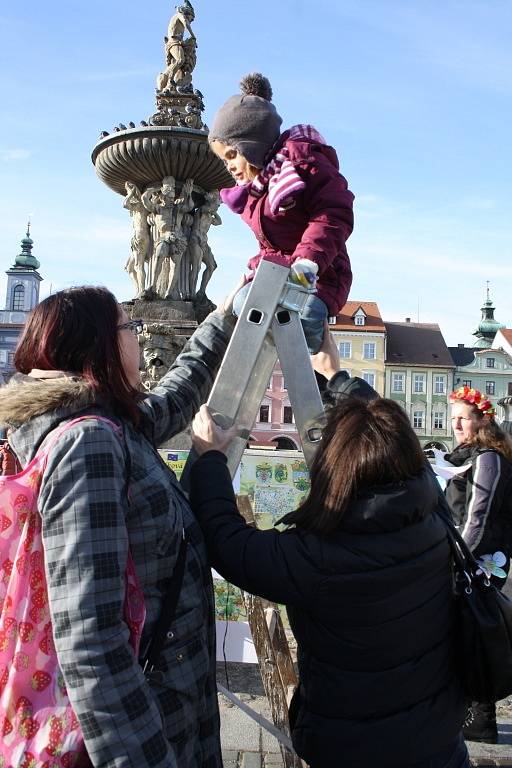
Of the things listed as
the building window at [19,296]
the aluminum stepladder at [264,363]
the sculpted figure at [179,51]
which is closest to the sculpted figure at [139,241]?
the sculpted figure at [179,51]

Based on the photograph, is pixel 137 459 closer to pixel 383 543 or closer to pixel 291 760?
pixel 383 543

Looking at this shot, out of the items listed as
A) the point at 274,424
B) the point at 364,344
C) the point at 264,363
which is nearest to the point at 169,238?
the point at 264,363

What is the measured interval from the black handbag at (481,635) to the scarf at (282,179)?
1.11 m

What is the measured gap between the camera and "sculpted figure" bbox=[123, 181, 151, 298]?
415 inches

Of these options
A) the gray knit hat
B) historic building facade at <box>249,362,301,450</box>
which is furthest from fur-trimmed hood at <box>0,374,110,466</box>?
historic building facade at <box>249,362,301,450</box>

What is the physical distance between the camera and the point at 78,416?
1616 mm

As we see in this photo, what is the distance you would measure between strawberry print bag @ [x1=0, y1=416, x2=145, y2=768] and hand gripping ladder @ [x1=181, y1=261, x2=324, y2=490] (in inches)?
20.5

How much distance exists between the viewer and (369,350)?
176ft

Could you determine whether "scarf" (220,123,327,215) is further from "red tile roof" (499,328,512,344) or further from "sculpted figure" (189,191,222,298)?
"red tile roof" (499,328,512,344)

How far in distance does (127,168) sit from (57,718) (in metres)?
9.32

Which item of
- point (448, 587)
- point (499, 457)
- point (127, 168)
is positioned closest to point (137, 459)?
point (448, 587)

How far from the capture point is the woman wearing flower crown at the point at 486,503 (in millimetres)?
4160

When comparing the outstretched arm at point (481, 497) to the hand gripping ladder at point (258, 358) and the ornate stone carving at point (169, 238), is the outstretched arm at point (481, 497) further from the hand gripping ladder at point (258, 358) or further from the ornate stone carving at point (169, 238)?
the ornate stone carving at point (169, 238)

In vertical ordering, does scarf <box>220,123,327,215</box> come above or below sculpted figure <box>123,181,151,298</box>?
below
